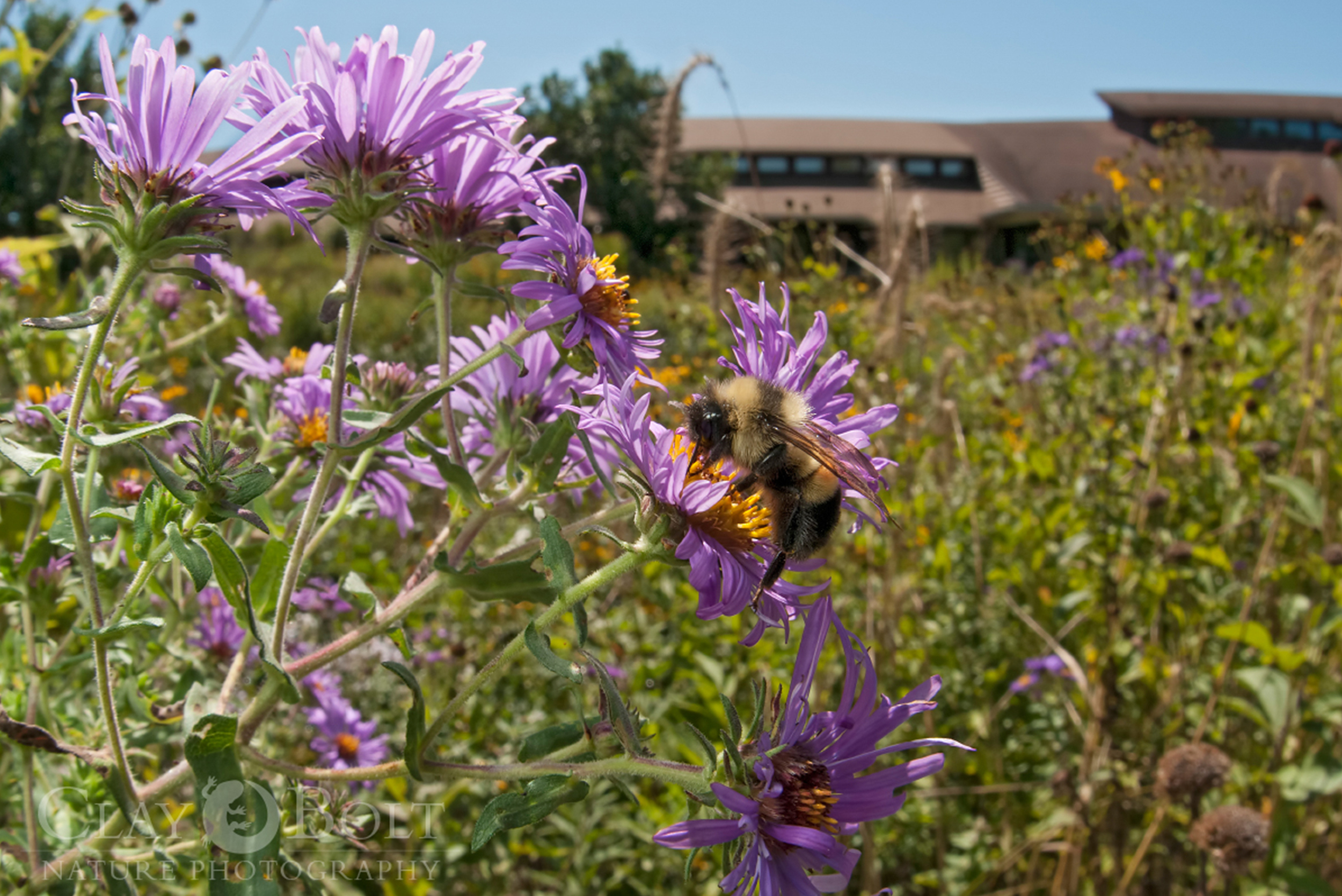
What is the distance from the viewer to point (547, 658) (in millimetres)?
782

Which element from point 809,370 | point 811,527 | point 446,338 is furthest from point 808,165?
point 446,338

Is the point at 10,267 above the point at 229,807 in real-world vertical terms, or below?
above

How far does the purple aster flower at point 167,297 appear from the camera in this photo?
5.89 ft

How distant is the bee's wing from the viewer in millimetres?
1073

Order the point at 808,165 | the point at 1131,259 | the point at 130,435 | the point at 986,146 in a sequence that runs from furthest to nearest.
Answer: the point at 986,146 → the point at 808,165 → the point at 1131,259 → the point at 130,435

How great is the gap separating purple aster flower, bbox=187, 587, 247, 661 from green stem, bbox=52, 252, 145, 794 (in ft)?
2.09

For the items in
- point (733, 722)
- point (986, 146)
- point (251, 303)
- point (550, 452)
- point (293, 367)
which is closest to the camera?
point (733, 722)

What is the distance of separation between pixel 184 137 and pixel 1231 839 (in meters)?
2.10

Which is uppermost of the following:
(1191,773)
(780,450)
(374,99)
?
(374,99)

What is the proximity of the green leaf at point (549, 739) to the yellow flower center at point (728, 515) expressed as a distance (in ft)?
0.79

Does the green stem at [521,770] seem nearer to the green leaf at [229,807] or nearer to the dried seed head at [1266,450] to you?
the green leaf at [229,807]

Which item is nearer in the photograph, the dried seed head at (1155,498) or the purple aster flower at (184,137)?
the purple aster flower at (184,137)

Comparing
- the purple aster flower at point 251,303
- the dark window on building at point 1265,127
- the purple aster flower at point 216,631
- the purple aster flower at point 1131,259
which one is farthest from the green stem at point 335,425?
the dark window on building at point 1265,127

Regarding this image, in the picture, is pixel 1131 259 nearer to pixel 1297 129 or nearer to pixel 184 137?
pixel 184 137
